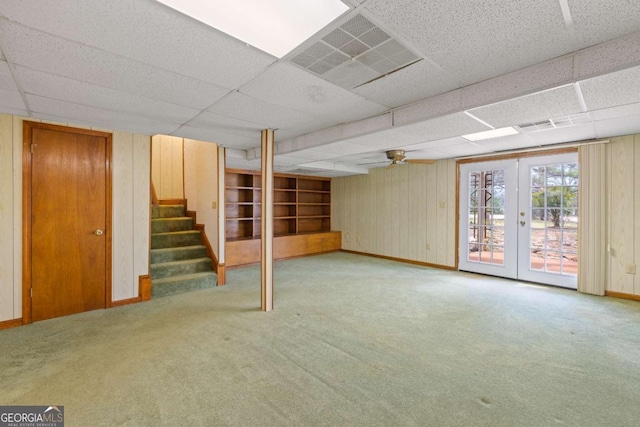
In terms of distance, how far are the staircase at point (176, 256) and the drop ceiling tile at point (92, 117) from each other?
1.90 meters

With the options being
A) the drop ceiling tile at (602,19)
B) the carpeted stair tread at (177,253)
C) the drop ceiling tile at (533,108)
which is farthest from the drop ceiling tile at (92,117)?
the drop ceiling tile at (602,19)

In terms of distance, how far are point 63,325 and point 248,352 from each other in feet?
7.08

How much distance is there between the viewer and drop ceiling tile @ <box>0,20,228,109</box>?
65.6 inches

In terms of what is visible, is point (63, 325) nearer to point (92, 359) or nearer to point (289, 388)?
point (92, 359)

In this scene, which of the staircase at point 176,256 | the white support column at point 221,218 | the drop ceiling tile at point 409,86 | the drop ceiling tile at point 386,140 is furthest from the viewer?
the white support column at point 221,218

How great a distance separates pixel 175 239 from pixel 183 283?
106cm

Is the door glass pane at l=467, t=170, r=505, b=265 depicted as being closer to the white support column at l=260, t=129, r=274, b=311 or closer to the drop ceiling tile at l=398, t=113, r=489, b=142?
the drop ceiling tile at l=398, t=113, r=489, b=142

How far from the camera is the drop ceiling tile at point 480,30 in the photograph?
1.42 meters

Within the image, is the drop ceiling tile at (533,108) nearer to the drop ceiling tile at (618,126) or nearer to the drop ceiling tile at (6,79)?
the drop ceiling tile at (618,126)

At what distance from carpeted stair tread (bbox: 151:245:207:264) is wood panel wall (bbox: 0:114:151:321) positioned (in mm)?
598

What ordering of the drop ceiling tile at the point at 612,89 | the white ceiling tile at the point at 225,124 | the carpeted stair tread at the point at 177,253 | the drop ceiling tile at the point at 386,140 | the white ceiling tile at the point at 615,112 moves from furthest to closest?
the carpeted stair tread at the point at 177,253 → the drop ceiling tile at the point at 386,140 → the white ceiling tile at the point at 225,124 → the white ceiling tile at the point at 615,112 → the drop ceiling tile at the point at 612,89

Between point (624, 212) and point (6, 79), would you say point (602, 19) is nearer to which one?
point (624, 212)

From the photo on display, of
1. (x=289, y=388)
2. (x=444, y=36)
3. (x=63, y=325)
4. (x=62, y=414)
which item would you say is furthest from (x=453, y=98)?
(x=63, y=325)

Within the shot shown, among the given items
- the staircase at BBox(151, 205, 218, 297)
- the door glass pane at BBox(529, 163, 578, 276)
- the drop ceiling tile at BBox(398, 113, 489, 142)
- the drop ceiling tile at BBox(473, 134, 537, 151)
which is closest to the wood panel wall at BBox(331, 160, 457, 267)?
the drop ceiling tile at BBox(473, 134, 537, 151)
